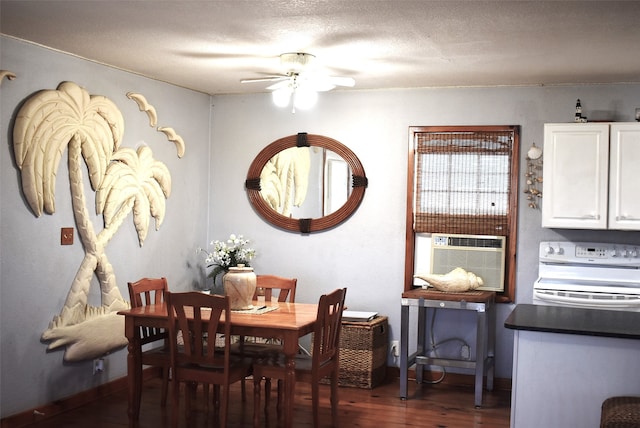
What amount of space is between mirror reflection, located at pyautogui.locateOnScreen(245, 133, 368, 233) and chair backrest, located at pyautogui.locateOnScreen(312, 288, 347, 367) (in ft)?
5.47

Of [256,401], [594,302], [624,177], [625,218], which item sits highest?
[624,177]

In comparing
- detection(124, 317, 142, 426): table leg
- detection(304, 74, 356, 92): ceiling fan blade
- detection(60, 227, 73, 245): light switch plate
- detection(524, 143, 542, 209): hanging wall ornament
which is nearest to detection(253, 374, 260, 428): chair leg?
detection(124, 317, 142, 426): table leg

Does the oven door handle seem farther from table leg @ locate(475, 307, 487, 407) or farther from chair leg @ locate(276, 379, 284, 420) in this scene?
chair leg @ locate(276, 379, 284, 420)

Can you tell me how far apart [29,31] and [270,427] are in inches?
107

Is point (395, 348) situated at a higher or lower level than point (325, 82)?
lower

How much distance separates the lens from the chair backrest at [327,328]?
4.21 m

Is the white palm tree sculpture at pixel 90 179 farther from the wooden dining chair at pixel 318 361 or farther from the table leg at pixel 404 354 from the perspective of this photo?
the table leg at pixel 404 354

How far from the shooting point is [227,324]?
13.3ft

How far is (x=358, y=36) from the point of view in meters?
4.07

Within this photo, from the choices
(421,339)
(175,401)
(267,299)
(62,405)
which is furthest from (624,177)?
(62,405)

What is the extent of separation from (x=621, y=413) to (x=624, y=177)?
8.28ft

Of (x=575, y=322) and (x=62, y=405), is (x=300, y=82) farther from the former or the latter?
(x=62, y=405)

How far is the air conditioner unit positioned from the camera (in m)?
5.63

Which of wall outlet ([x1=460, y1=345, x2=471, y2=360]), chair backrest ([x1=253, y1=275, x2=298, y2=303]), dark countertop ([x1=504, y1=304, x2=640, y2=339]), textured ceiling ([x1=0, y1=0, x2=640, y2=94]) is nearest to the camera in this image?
dark countertop ([x1=504, y1=304, x2=640, y2=339])
